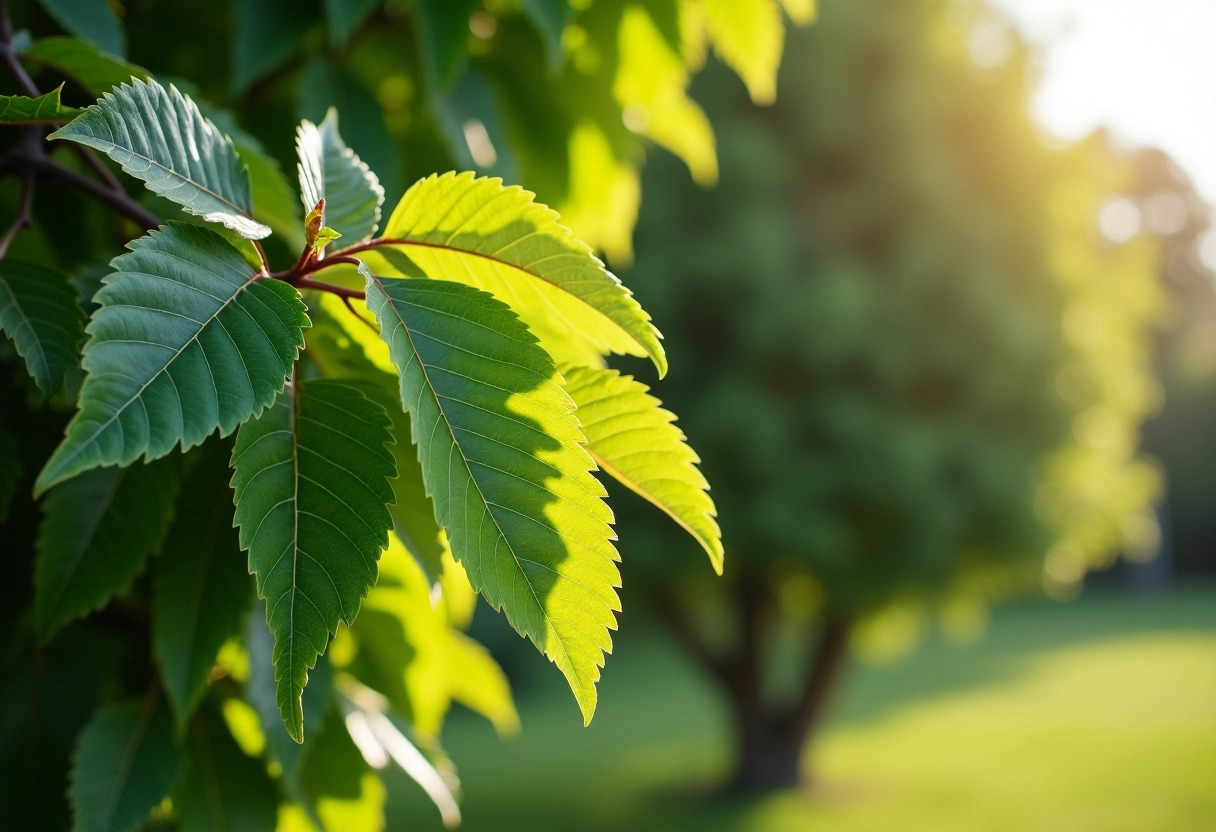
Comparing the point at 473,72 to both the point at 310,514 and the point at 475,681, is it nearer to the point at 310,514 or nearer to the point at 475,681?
the point at 475,681

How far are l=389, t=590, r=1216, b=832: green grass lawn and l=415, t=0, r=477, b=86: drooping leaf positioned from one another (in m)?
7.76

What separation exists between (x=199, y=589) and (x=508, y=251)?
47 cm

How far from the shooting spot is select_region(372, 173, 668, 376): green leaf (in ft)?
1.95

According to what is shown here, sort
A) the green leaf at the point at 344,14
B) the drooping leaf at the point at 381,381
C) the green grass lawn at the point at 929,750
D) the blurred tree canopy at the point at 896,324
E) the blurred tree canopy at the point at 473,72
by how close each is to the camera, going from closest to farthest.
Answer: the drooping leaf at the point at 381,381, the green leaf at the point at 344,14, the blurred tree canopy at the point at 473,72, the blurred tree canopy at the point at 896,324, the green grass lawn at the point at 929,750

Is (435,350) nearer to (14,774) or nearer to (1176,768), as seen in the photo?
(14,774)

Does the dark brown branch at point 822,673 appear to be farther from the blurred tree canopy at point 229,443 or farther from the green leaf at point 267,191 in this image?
the green leaf at point 267,191

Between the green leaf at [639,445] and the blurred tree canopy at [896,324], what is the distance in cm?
666

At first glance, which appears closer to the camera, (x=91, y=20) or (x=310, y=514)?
(x=310, y=514)

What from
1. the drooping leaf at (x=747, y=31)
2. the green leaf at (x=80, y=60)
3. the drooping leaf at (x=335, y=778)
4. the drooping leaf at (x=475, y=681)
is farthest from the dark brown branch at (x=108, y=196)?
the drooping leaf at (x=475, y=681)

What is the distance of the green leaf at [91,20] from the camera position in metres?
0.99

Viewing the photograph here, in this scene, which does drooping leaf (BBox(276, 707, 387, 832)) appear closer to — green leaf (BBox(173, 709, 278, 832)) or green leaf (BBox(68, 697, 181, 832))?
green leaf (BBox(173, 709, 278, 832))

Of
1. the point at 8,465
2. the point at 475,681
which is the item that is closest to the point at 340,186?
the point at 8,465

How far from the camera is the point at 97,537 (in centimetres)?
84

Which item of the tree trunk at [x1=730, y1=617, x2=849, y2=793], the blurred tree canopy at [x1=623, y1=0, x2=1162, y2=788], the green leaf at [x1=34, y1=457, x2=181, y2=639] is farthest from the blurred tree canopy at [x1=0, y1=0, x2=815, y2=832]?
the tree trunk at [x1=730, y1=617, x2=849, y2=793]
